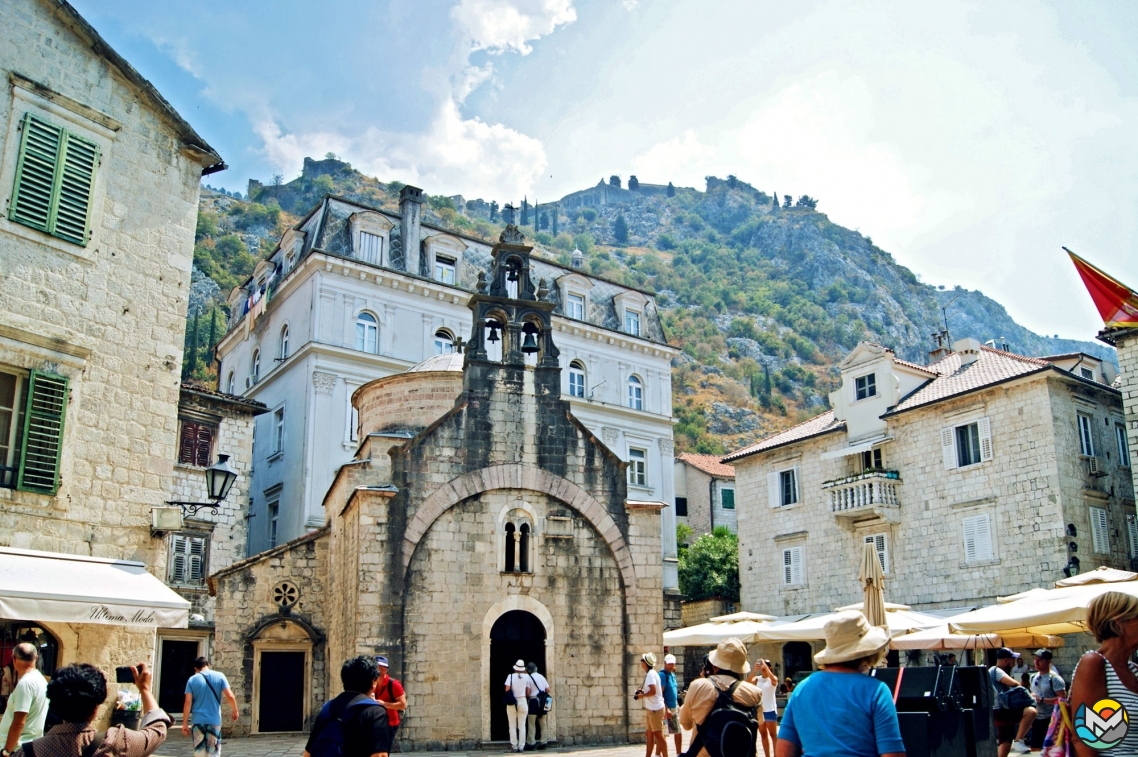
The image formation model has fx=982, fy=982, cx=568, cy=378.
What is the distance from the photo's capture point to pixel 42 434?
13961 millimetres

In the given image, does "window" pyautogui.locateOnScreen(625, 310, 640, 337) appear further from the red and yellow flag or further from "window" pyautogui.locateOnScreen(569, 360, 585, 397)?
the red and yellow flag

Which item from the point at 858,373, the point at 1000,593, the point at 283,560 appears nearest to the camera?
the point at 283,560

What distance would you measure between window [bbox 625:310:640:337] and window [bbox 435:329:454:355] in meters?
9.33

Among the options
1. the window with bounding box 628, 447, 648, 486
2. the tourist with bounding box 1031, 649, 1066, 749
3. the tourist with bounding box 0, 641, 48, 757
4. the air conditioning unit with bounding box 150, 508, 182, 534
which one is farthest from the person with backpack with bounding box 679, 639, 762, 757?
the window with bounding box 628, 447, 648, 486

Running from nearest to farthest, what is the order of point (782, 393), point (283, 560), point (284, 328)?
point (283, 560), point (284, 328), point (782, 393)

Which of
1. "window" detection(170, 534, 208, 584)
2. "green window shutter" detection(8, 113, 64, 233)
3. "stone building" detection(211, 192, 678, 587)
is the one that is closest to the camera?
"green window shutter" detection(8, 113, 64, 233)

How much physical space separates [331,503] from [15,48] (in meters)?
13.7

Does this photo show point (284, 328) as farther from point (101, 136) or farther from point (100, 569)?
point (100, 569)

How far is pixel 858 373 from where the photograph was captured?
112ft

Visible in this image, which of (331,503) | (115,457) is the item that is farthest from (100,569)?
(331,503)

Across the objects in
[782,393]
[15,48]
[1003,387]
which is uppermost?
[782,393]

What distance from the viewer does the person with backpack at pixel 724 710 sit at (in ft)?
23.4

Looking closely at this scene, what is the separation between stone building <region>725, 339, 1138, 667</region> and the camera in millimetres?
28031

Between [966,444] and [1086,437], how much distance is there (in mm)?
3301
